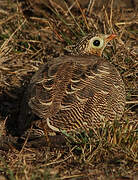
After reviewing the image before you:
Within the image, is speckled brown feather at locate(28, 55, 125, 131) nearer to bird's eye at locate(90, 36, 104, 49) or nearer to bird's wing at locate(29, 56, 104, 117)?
bird's wing at locate(29, 56, 104, 117)

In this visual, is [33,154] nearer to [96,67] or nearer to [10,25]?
[96,67]

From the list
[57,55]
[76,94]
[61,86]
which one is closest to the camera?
[76,94]

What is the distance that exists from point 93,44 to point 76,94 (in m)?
1.73

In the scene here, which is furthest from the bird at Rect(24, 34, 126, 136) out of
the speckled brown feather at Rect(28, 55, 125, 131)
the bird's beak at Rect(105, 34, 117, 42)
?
the bird's beak at Rect(105, 34, 117, 42)

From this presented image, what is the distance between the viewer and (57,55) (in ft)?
24.1

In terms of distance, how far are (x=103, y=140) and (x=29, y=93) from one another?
1.22 metres

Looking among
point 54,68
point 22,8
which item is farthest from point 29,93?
point 22,8

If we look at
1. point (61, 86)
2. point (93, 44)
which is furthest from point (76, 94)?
point (93, 44)

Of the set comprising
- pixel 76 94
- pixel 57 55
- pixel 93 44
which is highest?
pixel 93 44

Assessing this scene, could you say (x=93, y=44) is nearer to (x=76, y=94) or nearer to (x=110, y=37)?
(x=110, y=37)

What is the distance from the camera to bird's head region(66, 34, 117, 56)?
20.6 ft

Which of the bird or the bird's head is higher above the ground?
the bird's head

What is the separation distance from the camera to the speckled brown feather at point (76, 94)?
15.3ft

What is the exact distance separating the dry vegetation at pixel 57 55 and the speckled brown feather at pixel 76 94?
22 centimetres
